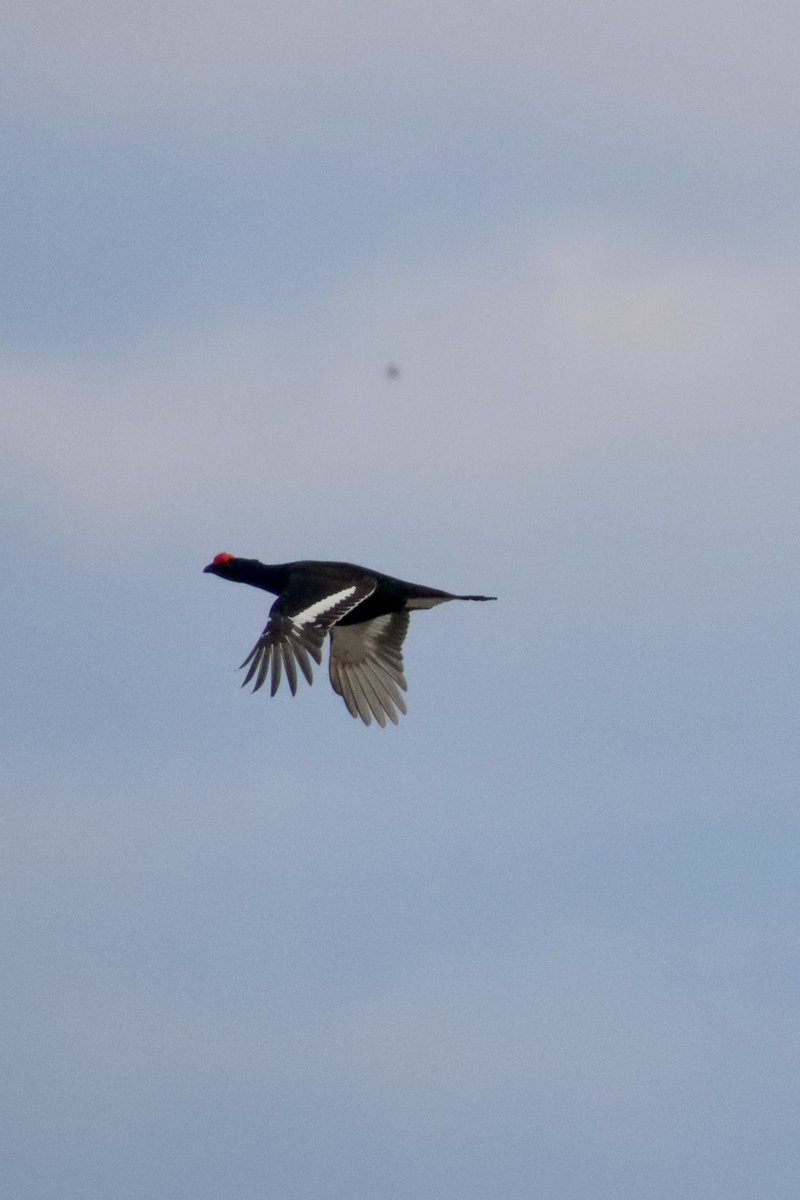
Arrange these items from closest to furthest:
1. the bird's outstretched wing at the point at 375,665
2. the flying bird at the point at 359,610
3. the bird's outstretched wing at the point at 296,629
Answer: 1. the bird's outstretched wing at the point at 296,629
2. the flying bird at the point at 359,610
3. the bird's outstretched wing at the point at 375,665

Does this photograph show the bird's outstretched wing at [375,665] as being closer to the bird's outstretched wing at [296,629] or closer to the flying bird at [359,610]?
the flying bird at [359,610]

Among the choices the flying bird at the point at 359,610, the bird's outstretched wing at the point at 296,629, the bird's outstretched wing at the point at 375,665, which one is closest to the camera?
the bird's outstretched wing at the point at 296,629

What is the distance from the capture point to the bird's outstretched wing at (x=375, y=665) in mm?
37750

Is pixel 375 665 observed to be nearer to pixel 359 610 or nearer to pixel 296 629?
pixel 359 610

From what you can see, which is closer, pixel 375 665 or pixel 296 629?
pixel 296 629

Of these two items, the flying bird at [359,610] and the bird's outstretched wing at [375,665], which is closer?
the flying bird at [359,610]

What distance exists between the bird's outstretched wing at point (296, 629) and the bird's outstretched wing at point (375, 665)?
73.5 inches

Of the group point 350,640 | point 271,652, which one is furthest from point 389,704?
point 271,652

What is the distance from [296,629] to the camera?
111 ft

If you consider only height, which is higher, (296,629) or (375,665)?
(375,665)

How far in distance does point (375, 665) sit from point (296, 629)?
13.7 feet

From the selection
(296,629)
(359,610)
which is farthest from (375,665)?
(296,629)

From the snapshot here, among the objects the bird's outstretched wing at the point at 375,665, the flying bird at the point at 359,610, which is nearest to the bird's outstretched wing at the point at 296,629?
the flying bird at the point at 359,610

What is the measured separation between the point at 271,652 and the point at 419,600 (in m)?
4.48
